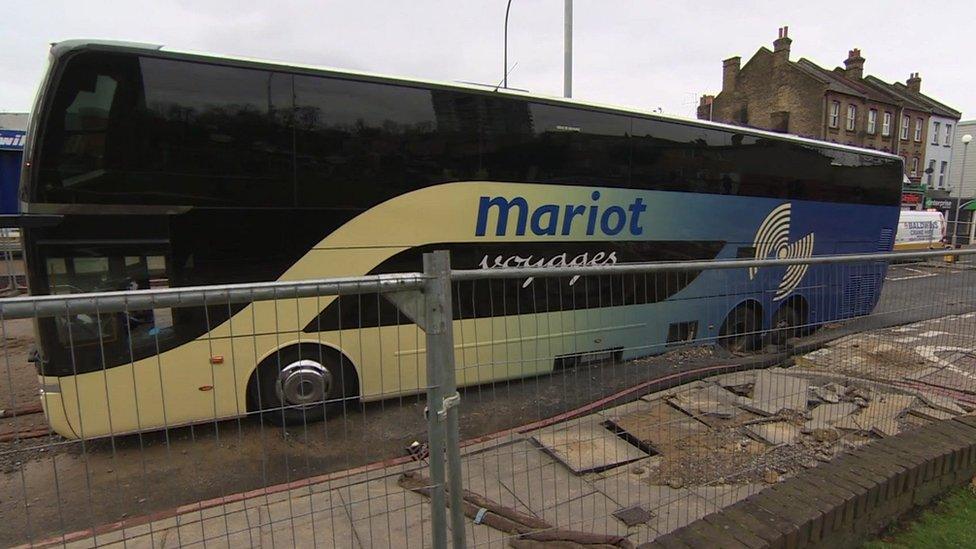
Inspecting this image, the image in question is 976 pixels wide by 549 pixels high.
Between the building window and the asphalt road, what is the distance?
32647 mm

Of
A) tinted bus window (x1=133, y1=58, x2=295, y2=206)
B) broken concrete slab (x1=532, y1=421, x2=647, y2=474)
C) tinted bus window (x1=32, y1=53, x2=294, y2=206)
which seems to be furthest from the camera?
tinted bus window (x1=133, y1=58, x2=295, y2=206)

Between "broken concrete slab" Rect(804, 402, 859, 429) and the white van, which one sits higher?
the white van

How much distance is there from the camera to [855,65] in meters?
35.8

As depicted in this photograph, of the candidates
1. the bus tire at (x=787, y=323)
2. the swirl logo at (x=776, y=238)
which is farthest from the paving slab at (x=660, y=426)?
the swirl logo at (x=776, y=238)

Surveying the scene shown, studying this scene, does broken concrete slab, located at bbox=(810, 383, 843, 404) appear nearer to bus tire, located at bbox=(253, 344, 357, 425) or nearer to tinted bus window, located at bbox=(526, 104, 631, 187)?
tinted bus window, located at bbox=(526, 104, 631, 187)

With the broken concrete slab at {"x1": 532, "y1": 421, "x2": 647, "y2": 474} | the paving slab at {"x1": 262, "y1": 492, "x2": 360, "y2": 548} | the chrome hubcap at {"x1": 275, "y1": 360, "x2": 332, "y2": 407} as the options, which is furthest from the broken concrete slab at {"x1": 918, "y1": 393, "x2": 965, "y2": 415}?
the chrome hubcap at {"x1": 275, "y1": 360, "x2": 332, "y2": 407}

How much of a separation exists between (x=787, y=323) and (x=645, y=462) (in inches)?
201

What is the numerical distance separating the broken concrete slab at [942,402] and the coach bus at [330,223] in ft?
3.39

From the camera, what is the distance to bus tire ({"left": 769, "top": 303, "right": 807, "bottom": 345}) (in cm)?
452

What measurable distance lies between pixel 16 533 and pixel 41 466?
99cm

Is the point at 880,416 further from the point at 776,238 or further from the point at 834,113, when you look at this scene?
the point at 834,113

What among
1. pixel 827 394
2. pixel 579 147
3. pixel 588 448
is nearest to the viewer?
pixel 588 448

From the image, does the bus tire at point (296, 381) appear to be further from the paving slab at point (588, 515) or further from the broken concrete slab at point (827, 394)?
the broken concrete slab at point (827, 394)

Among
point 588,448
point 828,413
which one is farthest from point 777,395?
point 588,448
